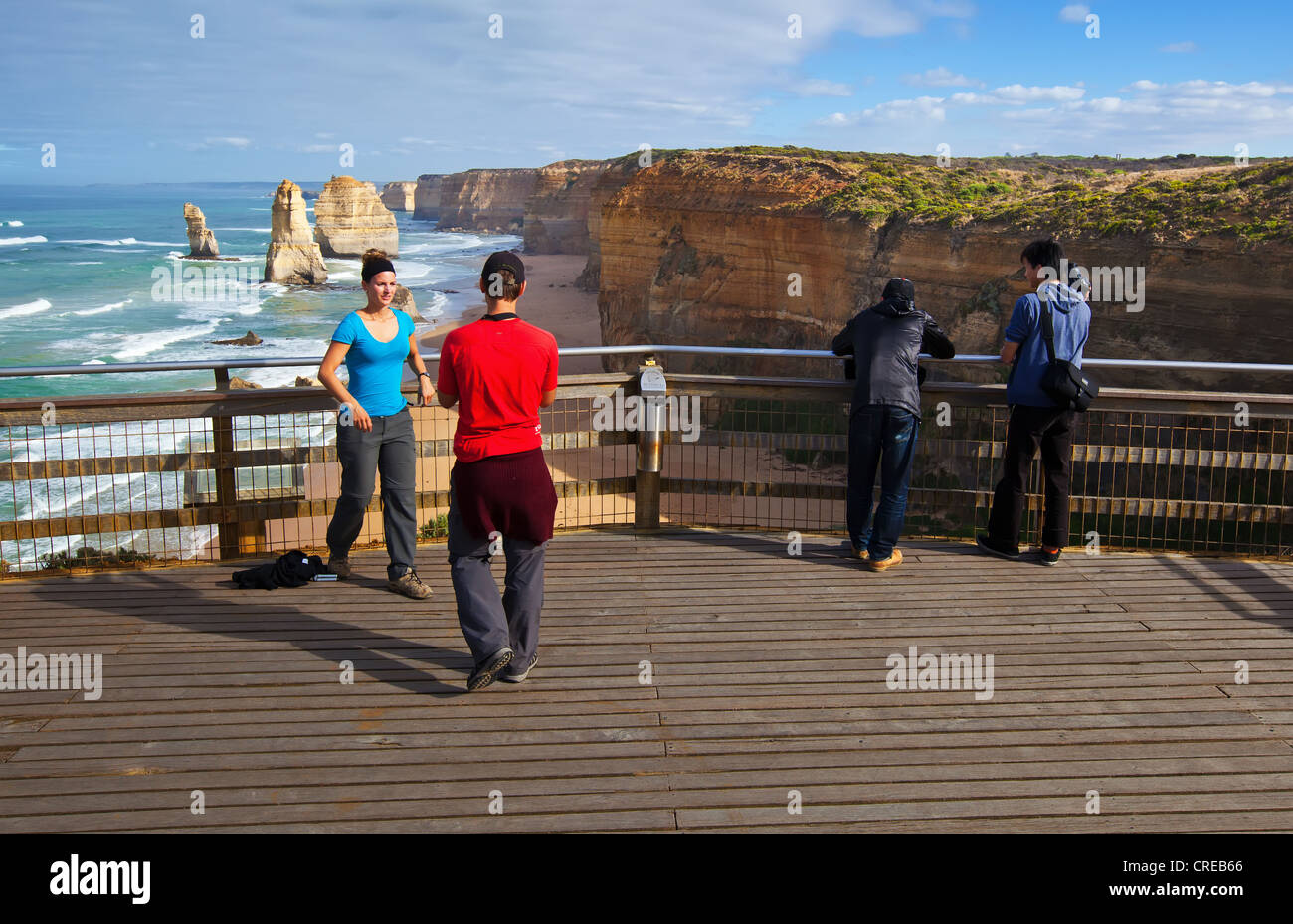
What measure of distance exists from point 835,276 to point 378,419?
2859cm

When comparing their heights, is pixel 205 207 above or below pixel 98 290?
above

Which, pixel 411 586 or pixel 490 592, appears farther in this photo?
pixel 411 586

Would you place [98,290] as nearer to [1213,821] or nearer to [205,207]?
[1213,821]

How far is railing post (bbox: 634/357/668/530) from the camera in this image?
250 inches

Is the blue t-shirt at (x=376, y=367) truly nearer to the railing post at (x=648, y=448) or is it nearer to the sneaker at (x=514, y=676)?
the railing post at (x=648, y=448)

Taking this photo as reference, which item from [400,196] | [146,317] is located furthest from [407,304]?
[400,196]

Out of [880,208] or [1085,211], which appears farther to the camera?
[880,208]

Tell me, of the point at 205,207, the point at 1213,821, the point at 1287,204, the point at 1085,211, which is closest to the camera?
the point at 1213,821

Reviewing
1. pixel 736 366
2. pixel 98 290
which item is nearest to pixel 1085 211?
pixel 736 366

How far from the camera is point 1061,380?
573cm

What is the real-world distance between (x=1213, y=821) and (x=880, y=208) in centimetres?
3031

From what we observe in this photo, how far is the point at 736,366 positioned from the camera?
1286 inches

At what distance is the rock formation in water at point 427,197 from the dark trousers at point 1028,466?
165 metres

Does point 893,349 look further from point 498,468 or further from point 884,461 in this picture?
point 498,468
